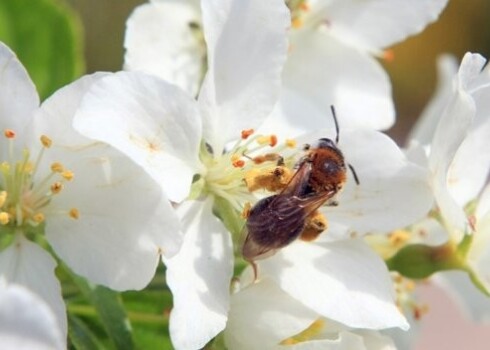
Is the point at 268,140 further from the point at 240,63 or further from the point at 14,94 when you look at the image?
the point at 14,94

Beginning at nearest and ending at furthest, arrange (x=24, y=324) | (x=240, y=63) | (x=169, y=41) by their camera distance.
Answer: (x=24, y=324) < (x=240, y=63) < (x=169, y=41)

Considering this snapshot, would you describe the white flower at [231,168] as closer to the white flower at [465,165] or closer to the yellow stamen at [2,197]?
the white flower at [465,165]

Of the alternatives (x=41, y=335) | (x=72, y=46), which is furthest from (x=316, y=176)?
(x=72, y=46)

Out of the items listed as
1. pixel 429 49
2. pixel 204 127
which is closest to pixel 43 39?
pixel 204 127

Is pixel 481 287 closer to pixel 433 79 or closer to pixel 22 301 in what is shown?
pixel 22 301

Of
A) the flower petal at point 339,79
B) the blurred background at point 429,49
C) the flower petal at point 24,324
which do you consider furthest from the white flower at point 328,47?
the blurred background at point 429,49

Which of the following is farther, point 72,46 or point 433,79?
point 433,79
